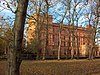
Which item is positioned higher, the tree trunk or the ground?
the tree trunk

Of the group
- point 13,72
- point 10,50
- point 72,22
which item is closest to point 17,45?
point 10,50

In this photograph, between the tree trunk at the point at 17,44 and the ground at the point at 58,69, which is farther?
the ground at the point at 58,69

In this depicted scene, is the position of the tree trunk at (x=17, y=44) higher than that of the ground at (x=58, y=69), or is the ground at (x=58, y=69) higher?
the tree trunk at (x=17, y=44)

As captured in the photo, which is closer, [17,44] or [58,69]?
[17,44]

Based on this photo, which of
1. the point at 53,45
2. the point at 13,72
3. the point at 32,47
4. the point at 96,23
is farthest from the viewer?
the point at 53,45

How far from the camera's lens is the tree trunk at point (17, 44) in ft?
18.8

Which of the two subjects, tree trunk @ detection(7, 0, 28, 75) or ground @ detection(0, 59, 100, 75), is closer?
tree trunk @ detection(7, 0, 28, 75)

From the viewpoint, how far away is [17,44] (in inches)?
227

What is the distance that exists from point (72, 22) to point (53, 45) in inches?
1755

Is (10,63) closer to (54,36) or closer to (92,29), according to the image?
(92,29)

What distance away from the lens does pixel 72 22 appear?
A: 204 ft

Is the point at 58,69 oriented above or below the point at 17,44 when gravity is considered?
below

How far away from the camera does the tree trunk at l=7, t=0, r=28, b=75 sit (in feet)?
18.8

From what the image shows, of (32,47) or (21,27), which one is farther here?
(32,47)
